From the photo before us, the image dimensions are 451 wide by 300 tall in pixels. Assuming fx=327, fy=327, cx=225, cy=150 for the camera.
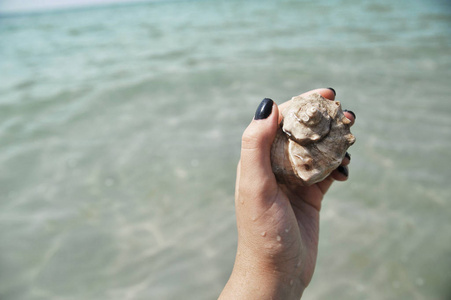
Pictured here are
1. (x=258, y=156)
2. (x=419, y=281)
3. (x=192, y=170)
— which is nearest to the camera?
(x=258, y=156)

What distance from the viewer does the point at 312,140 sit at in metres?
1.92

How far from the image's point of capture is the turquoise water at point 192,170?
3383mm

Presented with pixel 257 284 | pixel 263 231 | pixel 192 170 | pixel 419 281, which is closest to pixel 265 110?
pixel 263 231

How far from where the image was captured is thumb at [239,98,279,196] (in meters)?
1.88

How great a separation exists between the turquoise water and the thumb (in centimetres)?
185

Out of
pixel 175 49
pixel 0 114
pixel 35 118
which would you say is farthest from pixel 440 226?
pixel 175 49

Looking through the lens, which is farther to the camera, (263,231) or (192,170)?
(192,170)

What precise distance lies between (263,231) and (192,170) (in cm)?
289

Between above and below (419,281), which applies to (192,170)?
above

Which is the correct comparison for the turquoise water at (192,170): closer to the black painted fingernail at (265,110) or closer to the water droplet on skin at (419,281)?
the water droplet on skin at (419,281)

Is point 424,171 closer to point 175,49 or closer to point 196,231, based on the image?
point 196,231

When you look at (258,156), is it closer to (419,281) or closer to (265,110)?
(265,110)

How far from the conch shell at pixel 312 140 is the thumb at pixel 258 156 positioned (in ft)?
0.44

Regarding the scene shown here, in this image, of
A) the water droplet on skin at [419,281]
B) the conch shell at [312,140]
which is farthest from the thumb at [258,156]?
the water droplet on skin at [419,281]
